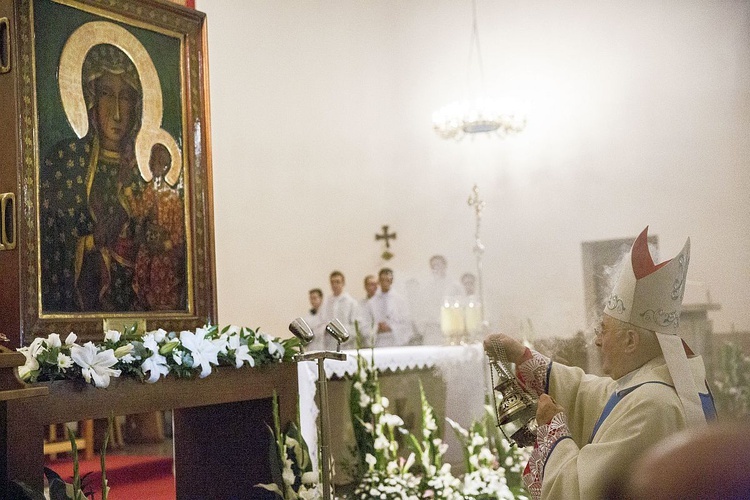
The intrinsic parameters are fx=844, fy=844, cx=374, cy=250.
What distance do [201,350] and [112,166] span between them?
1.24 m

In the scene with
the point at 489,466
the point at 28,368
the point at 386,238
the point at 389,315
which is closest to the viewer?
the point at 28,368

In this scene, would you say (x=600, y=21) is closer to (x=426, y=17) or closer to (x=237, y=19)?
(x=426, y=17)

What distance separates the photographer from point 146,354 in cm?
389

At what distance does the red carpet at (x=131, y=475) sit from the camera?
21.0 feet

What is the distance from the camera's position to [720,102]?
31.1 ft

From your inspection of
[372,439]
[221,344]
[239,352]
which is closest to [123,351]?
[221,344]

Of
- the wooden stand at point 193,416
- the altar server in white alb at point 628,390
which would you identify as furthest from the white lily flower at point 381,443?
the altar server in white alb at point 628,390

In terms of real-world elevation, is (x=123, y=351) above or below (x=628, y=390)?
above

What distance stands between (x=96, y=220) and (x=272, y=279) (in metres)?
6.56

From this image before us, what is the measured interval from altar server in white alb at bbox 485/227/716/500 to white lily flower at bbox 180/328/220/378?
1504mm

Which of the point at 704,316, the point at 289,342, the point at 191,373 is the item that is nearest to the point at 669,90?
the point at 704,316

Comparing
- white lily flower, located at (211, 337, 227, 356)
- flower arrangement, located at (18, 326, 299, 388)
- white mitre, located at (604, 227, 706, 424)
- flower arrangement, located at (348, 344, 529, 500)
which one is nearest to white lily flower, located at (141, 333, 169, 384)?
flower arrangement, located at (18, 326, 299, 388)

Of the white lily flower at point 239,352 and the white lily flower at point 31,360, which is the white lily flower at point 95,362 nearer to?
the white lily flower at point 31,360

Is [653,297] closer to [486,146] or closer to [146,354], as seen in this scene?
[146,354]
